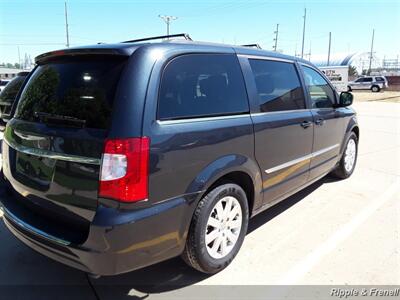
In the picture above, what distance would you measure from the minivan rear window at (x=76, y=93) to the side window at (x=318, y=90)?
272cm

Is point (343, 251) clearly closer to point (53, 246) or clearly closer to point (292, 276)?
point (292, 276)

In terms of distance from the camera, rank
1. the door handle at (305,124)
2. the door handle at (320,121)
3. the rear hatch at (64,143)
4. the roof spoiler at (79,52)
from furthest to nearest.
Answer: the door handle at (320,121), the door handle at (305,124), the roof spoiler at (79,52), the rear hatch at (64,143)

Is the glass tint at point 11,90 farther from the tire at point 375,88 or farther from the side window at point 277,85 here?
the tire at point 375,88

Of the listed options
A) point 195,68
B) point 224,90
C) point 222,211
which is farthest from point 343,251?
point 195,68

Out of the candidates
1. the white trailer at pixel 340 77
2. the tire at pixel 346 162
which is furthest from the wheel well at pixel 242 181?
the white trailer at pixel 340 77

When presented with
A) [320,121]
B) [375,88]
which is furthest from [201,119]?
[375,88]

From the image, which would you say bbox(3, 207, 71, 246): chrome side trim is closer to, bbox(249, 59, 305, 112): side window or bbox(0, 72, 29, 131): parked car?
bbox(249, 59, 305, 112): side window

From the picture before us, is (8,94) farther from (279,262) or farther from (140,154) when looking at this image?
(279,262)

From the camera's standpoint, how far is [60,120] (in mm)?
2646

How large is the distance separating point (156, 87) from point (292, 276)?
76.4 inches

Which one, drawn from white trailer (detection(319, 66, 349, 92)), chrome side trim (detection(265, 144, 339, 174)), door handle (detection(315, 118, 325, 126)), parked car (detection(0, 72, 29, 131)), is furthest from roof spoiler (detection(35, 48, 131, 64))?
white trailer (detection(319, 66, 349, 92))

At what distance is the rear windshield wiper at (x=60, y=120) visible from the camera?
2.53 m

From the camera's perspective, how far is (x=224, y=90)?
10.5 ft

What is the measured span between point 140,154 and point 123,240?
0.56 meters
